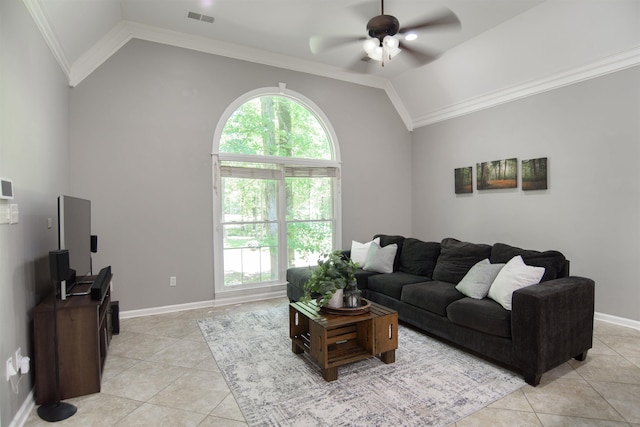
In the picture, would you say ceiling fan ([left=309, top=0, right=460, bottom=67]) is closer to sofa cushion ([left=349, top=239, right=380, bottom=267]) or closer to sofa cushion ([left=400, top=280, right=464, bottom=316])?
sofa cushion ([left=400, top=280, right=464, bottom=316])

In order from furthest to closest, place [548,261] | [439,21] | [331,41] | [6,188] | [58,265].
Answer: [331,41]
[548,261]
[439,21]
[58,265]
[6,188]

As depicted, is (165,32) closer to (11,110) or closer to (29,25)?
(29,25)

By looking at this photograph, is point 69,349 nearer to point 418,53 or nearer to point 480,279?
point 480,279

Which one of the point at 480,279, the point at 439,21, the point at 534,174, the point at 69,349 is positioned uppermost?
the point at 439,21

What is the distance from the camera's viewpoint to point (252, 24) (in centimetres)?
404

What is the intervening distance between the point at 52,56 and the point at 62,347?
2575 mm

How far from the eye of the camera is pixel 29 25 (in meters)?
2.48

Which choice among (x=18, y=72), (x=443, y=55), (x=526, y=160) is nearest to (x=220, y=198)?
(x=18, y=72)

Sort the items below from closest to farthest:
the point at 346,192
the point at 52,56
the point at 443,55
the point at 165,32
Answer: the point at 52,56 → the point at 165,32 → the point at 443,55 → the point at 346,192

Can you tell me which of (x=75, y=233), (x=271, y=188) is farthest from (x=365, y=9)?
(x=75, y=233)

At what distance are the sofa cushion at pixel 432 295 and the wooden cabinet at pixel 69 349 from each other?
8.98 ft

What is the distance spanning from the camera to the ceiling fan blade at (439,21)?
256 cm

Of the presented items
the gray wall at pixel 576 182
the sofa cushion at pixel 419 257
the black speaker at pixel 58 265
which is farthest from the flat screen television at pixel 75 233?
the gray wall at pixel 576 182

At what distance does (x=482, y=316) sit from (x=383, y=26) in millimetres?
2434
